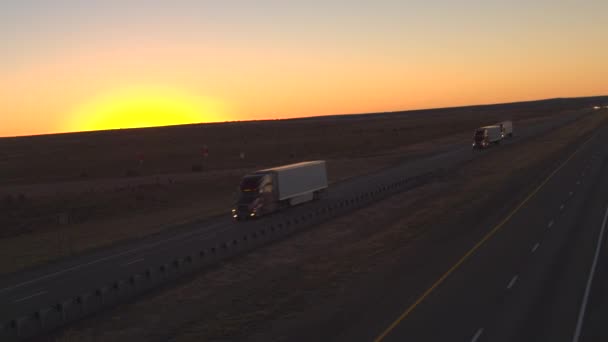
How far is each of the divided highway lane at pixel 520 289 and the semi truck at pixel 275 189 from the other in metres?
16.9

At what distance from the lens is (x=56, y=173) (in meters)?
98.8

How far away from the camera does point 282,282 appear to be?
81.0ft

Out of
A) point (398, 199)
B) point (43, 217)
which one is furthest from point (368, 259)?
point (43, 217)

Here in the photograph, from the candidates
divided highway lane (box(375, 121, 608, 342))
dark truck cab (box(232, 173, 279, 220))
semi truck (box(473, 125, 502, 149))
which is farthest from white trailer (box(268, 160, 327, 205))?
semi truck (box(473, 125, 502, 149))

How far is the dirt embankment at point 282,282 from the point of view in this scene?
19469 mm

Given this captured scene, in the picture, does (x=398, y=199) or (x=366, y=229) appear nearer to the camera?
(x=366, y=229)

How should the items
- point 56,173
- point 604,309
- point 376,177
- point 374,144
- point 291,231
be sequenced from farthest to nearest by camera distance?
1. point 374,144
2. point 56,173
3. point 376,177
4. point 291,231
5. point 604,309

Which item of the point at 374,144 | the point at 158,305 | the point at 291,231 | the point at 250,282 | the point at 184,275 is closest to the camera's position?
the point at 158,305

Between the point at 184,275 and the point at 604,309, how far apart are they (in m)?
17.2

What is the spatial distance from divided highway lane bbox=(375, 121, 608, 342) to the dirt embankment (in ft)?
10.7

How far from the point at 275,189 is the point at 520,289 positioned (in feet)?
84.8

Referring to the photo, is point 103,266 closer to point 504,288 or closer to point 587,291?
point 504,288

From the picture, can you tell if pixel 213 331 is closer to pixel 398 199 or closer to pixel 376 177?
pixel 398 199

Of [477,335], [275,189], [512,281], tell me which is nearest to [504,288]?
[512,281]
